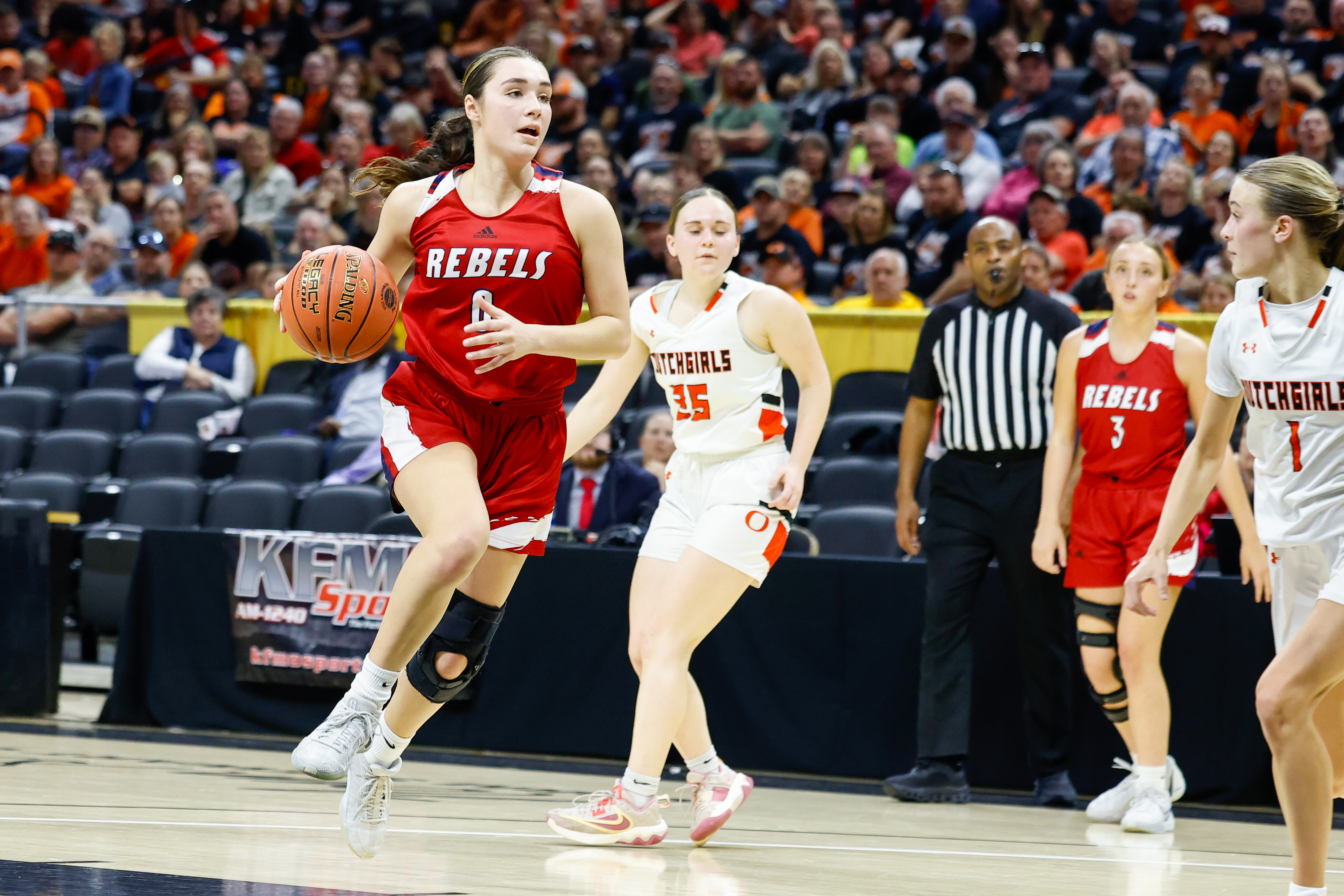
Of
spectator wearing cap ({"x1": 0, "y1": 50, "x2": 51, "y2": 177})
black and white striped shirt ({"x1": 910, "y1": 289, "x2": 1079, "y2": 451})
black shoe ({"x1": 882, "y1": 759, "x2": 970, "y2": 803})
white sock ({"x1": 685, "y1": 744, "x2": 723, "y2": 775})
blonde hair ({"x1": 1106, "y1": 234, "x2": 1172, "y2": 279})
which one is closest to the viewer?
white sock ({"x1": 685, "y1": 744, "x2": 723, "y2": 775})

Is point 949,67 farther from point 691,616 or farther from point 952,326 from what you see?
point 691,616

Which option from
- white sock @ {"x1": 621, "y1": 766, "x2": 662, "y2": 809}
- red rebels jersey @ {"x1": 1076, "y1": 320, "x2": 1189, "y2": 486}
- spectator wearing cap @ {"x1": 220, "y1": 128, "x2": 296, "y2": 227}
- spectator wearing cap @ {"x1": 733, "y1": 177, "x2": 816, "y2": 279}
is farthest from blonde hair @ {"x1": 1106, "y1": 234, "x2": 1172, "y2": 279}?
spectator wearing cap @ {"x1": 220, "y1": 128, "x2": 296, "y2": 227}

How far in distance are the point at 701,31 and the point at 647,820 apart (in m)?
10.3

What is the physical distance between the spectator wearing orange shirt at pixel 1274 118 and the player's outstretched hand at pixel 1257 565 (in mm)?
5301

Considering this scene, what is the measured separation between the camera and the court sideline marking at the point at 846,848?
457 cm

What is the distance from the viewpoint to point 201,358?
9812 mm

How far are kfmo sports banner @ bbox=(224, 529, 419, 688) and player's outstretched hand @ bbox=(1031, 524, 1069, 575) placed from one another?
107 inches

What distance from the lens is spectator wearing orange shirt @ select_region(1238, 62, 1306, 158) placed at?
33.6ft

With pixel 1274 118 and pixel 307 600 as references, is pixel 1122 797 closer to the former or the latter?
pixel 307 600

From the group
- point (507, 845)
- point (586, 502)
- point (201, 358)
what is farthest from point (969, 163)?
point (507, 845)

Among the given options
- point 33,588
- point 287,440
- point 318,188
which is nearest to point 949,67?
point 318,188

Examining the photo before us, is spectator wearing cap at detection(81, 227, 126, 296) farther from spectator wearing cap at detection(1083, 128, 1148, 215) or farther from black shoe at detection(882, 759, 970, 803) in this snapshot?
black shoe at detection(882, 759, 970, 803)

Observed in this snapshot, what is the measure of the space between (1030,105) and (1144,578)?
8339mm

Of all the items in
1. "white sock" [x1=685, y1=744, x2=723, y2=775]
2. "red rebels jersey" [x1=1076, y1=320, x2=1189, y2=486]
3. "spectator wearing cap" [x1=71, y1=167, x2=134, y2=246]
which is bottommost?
"white sock" [x1=685, y1=744, x2=723, y2=775]
